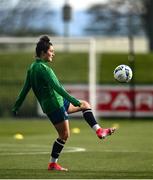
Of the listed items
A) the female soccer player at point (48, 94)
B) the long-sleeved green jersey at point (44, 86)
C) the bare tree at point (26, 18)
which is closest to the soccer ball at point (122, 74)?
the female soccer player at point (48, 94)

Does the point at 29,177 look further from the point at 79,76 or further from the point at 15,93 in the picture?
the point at 79,76

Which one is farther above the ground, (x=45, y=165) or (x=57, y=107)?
(x=57, y=107)

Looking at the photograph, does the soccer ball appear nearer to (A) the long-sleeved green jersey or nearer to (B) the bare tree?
(A) the long-sleeved green jersey

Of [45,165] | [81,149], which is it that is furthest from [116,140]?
[45,165]

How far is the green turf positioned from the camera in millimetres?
13750

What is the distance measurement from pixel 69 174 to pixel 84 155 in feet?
11.4

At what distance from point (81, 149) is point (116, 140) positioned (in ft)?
9.79

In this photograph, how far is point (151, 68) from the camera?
134ft

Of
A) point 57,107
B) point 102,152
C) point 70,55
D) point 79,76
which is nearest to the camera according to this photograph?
point 57,107

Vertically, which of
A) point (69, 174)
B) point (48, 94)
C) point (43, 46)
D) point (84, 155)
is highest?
point (43, 46)

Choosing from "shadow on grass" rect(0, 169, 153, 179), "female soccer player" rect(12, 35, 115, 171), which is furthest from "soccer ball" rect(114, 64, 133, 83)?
"shadow on grass" rect(0, 169, 153, 179)

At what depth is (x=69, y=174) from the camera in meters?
13.6

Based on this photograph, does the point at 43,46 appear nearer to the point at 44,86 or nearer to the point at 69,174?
the point at 44,86

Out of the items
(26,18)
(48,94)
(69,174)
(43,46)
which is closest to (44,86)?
(48,94)
